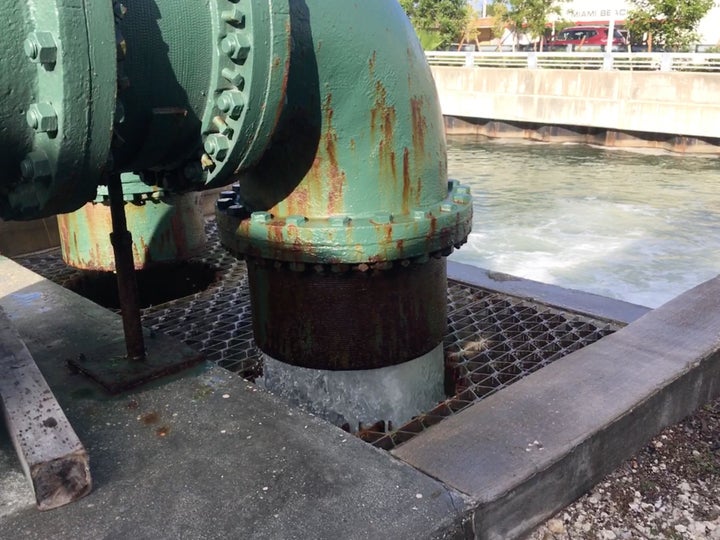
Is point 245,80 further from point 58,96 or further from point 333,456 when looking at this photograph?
point 333,456

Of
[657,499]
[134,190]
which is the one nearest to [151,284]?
[134,190]

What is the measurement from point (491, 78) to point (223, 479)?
18.3m

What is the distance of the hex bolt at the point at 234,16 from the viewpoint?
1.70 metres

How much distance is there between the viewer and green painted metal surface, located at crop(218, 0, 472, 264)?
6.59 ft

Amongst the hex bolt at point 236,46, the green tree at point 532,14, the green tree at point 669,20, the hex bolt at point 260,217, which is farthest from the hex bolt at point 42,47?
the green tree at point 532,14

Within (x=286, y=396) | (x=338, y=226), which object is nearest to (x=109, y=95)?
(x=338, y=226)

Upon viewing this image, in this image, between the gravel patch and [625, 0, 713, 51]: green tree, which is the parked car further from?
the gravel patch

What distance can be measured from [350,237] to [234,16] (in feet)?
2.39

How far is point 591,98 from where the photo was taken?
16.6 meters

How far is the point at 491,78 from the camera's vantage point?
18672mm

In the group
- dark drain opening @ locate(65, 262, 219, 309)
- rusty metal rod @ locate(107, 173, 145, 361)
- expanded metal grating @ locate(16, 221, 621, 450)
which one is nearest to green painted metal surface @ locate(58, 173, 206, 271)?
dark drain opening @ locate(65, 262, 219, 309)

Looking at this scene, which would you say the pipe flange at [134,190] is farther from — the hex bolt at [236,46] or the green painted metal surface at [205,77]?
the hex bolt at [236,46]

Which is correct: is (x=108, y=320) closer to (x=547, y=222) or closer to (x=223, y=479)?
(x=223, y=479)

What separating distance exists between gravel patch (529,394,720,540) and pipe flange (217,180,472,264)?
2.96ft
